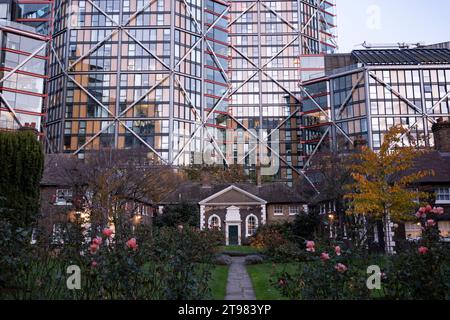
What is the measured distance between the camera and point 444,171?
1286 inches

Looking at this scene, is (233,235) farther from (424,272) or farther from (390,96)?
(390,96)

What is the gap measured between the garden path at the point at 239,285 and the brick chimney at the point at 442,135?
20394mm

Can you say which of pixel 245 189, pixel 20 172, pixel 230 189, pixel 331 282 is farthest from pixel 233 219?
pixel 331 282

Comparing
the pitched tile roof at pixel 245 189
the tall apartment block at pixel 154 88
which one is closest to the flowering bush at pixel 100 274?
the pitched tile roof at pixel 245 189

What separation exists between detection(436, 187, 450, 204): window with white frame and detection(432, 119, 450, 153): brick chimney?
16.6 ft

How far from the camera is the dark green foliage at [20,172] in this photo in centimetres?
1958

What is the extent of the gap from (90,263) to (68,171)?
1199 inches

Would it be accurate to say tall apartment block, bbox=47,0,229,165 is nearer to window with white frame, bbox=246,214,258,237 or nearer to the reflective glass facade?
the reflective glass facade

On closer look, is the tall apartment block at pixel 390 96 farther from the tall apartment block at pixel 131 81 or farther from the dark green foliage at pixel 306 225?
the dark green foliage at pixel 306 225

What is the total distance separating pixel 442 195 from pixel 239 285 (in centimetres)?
2153

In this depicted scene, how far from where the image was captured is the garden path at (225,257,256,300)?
48.1ft

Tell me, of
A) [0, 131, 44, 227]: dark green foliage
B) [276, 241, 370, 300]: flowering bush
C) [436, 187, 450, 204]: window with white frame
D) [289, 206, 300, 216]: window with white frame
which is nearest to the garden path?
[276, 241, 370, 300]: flowering bush
